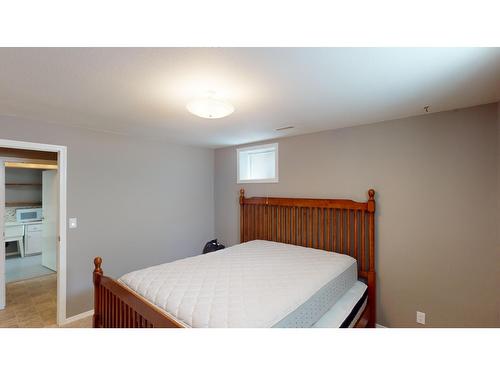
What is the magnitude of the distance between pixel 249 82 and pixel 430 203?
6.32 ft

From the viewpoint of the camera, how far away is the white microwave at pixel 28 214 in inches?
180

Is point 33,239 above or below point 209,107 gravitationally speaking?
below

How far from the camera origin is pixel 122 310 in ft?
5.02

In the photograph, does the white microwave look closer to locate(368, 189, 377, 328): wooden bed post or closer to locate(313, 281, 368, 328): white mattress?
locate(313, 281, 368, 328): white mattress

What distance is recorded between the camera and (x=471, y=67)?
1.22 meters

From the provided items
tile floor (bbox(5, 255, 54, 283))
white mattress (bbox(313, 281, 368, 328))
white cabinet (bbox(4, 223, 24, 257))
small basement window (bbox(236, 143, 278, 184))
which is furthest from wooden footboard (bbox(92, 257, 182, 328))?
white cabinet (bbox(4, 223, 24, 257))

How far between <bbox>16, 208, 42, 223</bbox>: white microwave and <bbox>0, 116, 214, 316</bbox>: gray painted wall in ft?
11.6

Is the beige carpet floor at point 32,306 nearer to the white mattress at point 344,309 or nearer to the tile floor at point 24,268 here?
the tile floor at point 24,268

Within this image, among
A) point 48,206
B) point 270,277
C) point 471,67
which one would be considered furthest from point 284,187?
point 48,206

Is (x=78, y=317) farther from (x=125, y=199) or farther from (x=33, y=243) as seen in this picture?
(x=33, y=243)

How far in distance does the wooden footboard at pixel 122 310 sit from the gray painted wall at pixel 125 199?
0.90 metres

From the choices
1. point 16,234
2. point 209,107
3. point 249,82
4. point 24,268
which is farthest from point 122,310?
point 16,234

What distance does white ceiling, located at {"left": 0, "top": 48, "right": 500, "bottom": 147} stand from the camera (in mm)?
1108
